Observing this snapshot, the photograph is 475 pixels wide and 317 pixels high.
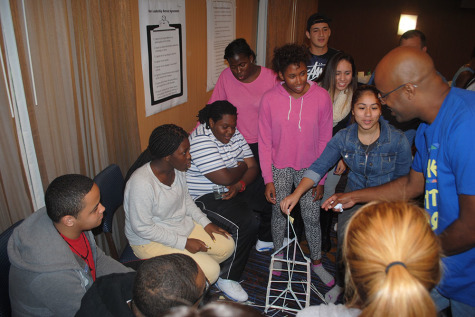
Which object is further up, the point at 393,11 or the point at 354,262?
the point at 393,11

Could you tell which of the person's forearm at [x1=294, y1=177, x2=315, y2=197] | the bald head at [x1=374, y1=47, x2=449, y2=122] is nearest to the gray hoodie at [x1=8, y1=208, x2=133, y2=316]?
the person's forearm at [x1=294, y1=177, x2=315, y2=197]

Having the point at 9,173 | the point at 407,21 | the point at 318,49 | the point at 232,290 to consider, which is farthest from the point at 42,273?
the point at 407,21

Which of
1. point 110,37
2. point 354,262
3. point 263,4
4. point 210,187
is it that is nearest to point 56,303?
point 354,262

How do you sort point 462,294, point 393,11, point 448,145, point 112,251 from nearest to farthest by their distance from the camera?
point 448,145 → point 462,294 → point 112,251 → point 393,11

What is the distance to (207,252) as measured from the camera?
2314mm

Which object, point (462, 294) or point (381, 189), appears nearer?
point (462, 294)

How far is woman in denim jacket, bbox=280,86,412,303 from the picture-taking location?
2117mm

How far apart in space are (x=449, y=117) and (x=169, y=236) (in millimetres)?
1676

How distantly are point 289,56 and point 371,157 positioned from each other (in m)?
0.93

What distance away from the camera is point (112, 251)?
7.39 feet

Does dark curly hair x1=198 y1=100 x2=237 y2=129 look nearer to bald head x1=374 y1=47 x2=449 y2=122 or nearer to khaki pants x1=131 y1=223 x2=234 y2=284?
khaki pants x1=131 y1=223 x2=234 y2=284

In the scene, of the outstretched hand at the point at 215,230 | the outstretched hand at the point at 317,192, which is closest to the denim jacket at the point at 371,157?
the outstretched hand at the point at 317,192

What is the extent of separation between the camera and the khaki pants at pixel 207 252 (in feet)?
6.91

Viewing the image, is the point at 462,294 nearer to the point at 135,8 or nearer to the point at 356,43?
the point at 135,8
